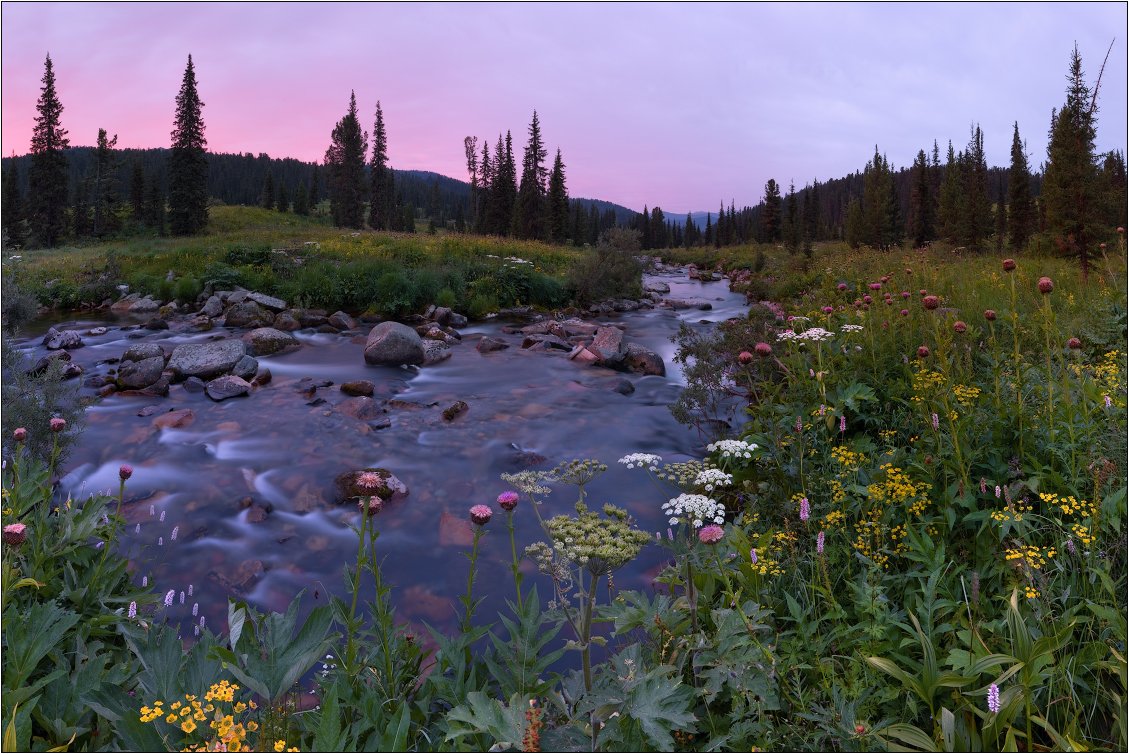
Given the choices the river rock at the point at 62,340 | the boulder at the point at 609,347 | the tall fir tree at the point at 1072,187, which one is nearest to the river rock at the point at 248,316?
the river rock at the point at 62,340

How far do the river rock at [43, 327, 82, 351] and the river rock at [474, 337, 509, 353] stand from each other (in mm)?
9425

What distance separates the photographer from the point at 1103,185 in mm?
26906

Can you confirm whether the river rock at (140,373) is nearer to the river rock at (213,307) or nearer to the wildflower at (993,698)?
the river rock at (213,307)

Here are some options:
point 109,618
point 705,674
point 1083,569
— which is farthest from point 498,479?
point 1083,569

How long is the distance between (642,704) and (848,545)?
6.44 ft

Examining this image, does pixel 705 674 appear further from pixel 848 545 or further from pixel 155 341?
pixel 155 341

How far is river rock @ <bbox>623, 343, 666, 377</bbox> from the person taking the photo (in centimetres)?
1280

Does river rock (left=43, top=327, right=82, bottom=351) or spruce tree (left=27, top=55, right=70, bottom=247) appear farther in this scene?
spruce tree (left=27, top=55, right=70, bottom=247)

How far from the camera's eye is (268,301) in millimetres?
18859

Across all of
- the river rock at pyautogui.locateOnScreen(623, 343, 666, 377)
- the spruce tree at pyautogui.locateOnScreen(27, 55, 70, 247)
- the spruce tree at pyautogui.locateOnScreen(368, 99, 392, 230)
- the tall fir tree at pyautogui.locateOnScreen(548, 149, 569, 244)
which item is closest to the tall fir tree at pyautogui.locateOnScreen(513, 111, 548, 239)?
the tall fir tree at pyautogui.locateOnScreen(548, 149, 569, 244)

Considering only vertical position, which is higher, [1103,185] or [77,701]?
[1103,185]

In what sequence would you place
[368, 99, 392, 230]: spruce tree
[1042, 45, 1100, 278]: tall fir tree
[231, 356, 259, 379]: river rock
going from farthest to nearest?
[368, 99, 392, 230]: spruce tree
[1042, 45, 1100, 278]: tall fir tree
[231, 356, 259, 379]: river rock

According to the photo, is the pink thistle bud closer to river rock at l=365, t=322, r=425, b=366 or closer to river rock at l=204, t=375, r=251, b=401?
river rock at l=204, t=375, r=251, b=401

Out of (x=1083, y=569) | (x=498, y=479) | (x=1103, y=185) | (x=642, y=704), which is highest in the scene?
(x=1103, y=185)
